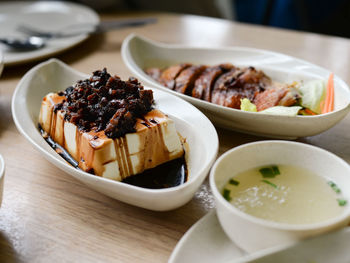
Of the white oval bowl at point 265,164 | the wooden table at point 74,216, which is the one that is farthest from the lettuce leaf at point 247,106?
the white oval bowl at point 265,164

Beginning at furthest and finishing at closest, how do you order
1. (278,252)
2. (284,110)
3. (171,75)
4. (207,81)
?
(171,75), (207,81), (284,110), (278,252)

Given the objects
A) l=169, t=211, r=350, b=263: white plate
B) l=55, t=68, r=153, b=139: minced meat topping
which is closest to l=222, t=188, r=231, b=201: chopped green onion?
l=169, t=211, r=350, b=263: white plate

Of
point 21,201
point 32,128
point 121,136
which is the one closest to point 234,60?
point 121,136

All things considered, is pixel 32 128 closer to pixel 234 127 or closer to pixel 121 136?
pixel 121 136

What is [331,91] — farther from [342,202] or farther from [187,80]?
[342,202]

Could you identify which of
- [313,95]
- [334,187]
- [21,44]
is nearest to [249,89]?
[313,95]

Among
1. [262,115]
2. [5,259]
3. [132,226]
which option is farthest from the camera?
[262,115]

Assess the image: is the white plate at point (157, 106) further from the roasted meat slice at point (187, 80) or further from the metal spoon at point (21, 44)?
the metal spoon at point (21, 44)

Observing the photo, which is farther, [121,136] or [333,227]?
[121,136]
